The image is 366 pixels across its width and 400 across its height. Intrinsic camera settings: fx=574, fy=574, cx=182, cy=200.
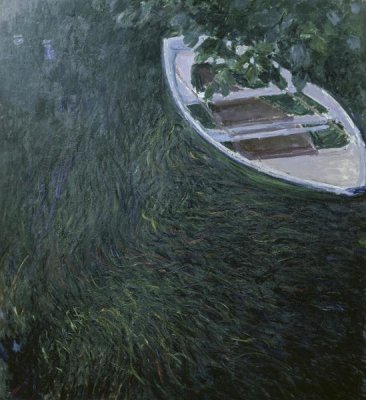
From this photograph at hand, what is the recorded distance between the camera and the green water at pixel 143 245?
5.40 ft

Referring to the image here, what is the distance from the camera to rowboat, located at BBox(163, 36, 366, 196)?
62.4 inches

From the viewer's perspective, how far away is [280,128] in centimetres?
164

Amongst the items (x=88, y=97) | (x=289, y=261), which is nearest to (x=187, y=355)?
(x=289, y=261)

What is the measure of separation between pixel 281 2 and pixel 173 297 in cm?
89

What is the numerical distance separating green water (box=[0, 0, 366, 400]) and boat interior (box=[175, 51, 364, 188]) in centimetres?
6

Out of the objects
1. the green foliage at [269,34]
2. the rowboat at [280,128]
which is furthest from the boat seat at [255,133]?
the green foliage at [269,34]

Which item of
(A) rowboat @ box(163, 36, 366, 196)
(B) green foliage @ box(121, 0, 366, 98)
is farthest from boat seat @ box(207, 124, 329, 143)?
(B) green foliage @ box(121, 0, 366, 98)

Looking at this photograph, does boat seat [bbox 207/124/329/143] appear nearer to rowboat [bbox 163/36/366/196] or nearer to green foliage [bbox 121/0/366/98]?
rowboat [bbox 163/36/366/196]

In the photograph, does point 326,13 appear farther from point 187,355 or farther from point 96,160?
point 187,355

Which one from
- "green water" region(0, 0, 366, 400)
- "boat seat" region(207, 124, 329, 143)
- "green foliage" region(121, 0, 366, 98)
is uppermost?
"green foliage" region(121, 0, 366, 98)

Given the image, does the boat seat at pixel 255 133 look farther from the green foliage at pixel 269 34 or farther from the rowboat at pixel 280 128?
the green foliage at pixel 269 34

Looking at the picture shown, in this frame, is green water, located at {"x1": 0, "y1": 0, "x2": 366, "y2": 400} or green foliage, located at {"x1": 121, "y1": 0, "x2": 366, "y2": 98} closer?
green foliage, located at {"x1": 121, "y1": 0, "x2": 366, "y2": 98}

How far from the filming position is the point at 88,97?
175 cm

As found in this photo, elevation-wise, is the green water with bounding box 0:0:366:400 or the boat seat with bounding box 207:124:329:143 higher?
the boat seat with bounding box 207:124:329:143
